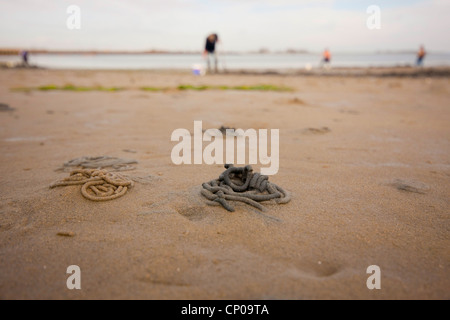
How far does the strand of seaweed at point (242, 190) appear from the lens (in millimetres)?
2523

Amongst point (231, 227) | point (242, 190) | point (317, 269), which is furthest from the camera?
point (242, 190)

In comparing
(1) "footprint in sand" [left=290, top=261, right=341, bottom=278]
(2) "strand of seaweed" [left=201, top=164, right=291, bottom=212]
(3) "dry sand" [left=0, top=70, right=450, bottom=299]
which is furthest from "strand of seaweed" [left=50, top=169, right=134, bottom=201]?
(1) "footprint in sand" [left=290, top=261, right=341, bottom=278]

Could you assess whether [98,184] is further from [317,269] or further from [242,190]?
[317,269]

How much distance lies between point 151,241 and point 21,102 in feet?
24.6

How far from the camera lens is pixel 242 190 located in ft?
8.89

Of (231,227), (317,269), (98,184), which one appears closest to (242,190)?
(231,227)

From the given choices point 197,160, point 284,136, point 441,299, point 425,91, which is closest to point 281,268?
point 441,299

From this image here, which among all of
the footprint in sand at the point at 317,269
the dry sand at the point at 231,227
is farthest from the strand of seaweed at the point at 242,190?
the footprint in sand at the point at 317,269

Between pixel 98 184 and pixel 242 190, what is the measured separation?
135cm

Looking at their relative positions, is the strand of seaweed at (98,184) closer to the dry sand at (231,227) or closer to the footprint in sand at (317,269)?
the dry sand at (231,227)

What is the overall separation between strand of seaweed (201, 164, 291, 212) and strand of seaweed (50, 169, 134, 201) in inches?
30.3

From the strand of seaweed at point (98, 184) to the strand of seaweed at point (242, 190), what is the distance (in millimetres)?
771

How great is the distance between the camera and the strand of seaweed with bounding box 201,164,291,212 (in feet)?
8.28

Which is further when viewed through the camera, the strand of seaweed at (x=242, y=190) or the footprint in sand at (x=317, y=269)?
the strand of seaweed at (x=242, y=190)
